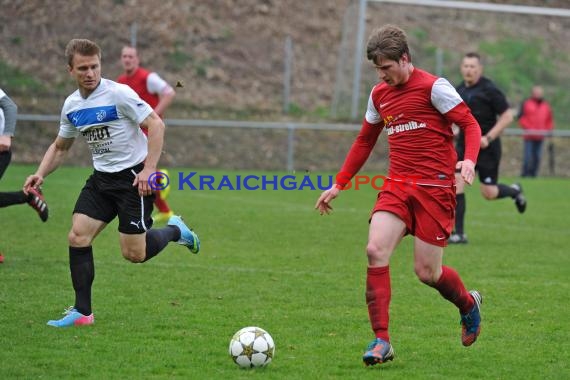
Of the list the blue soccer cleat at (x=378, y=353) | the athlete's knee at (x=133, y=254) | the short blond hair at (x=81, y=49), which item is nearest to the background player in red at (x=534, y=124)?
the athlete's knee at (x=133, y=254)

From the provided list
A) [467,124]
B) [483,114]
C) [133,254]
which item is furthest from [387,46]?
[483,114]

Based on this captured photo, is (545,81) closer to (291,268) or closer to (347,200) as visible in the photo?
(347,200)

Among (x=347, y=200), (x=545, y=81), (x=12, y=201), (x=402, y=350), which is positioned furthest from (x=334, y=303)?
(x=545, y=81)

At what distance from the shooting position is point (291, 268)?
29.8 feet

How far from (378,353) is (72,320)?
2.15 meters

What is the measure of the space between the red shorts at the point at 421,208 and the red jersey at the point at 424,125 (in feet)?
0.27

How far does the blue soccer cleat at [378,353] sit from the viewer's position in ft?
17.3

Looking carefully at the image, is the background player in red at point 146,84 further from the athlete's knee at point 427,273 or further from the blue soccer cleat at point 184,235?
the athlete's knee at point 427,273

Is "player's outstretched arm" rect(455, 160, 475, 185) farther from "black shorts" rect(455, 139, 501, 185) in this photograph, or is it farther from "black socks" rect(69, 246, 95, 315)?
"black shorts" rect(455, 139, 501, 185)

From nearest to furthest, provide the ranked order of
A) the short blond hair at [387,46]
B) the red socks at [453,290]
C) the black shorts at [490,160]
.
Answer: the short blond hair at [387,46] < the red socks at [453,290] < the black shorts at [490,160]

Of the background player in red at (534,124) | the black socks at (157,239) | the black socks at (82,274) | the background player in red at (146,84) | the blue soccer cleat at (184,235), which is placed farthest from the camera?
the background player in red at (534,124)

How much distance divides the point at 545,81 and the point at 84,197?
2135 centimetres

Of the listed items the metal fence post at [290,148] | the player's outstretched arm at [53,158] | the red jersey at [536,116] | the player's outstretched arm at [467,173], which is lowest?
the metal fence post at [290,148]

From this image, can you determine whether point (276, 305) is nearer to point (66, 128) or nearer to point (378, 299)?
point (378, 299)
